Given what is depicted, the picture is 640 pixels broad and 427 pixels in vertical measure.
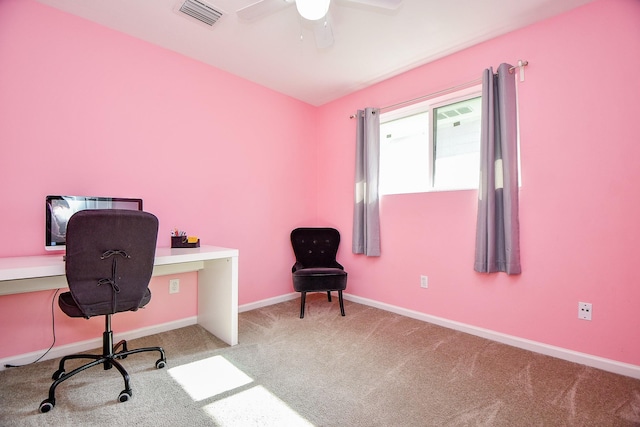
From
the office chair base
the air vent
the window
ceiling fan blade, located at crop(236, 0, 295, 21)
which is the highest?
the air vent

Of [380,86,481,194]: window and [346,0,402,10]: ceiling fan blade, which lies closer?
[346,0,402,10]: ceiling fan blade

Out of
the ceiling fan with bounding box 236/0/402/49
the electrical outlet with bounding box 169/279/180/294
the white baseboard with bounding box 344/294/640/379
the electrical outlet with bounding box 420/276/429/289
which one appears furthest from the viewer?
the electrical outlet with bounding box 420/276/429/289

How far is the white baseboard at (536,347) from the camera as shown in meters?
1.82

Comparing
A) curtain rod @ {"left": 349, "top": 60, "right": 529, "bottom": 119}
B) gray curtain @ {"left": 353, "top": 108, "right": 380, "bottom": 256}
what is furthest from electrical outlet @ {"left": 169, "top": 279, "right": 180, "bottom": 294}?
curtain rod @ {"left": 349, "top": 60, "right": 529, "bottom": 119}

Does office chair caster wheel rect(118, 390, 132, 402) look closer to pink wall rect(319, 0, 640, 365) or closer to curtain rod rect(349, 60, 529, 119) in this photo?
pink wall rect(319, 0, 640, 365)

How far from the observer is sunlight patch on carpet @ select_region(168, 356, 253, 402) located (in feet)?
5.39

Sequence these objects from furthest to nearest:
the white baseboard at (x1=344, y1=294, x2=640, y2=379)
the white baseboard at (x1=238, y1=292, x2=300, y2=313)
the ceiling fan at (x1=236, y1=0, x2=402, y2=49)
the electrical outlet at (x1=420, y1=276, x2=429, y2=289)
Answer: the white baseboard at (x1=238, y1=292, x2=300, y2=313)
the electrical outlet at (x1=420, y1=276, x2=429, y2=289)
the white baseboard at (x1=344, y1=294, x2=640, y2=379)
the ceiling fan at (x1=236, y1=0, x2=402, y2=49)

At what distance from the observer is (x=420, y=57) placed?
2674 millimetres

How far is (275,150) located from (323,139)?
2.44ft

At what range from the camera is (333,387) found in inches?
66.0

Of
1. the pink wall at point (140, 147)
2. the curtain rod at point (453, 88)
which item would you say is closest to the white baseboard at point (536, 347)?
the pink wall at point (140, 147)

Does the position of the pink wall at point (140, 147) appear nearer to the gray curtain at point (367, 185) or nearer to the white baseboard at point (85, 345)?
the white baseboard at point (85, 345)

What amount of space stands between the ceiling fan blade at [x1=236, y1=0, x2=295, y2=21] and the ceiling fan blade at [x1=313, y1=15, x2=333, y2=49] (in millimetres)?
216

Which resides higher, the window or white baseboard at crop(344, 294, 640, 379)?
the window
